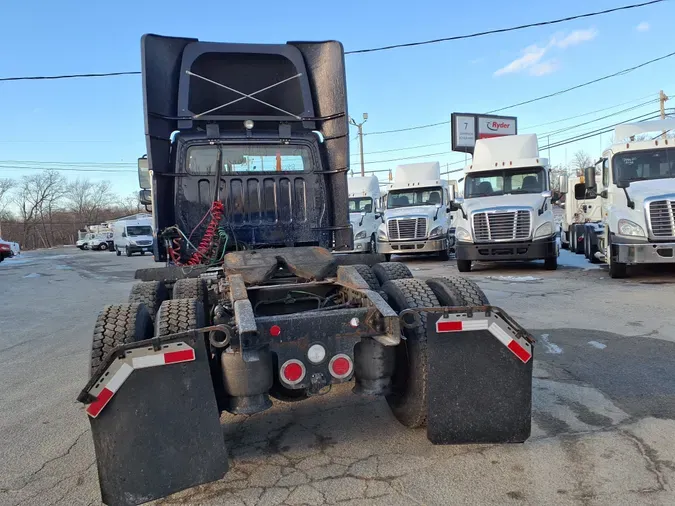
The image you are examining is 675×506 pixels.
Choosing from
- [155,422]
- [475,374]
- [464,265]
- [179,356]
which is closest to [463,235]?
[464,265]

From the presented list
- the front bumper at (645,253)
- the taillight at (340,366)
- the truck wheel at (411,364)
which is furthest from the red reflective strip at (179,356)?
the front bumper at (645,253)

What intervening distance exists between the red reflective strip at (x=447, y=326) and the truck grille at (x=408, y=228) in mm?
14327

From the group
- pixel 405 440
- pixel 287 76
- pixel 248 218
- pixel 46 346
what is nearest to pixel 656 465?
pixel 405 440

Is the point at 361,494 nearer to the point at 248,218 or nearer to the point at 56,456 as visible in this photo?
the point at 56,456

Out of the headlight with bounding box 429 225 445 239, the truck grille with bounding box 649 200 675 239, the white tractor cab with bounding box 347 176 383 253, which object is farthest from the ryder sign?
the truck grille with bounding box 649 200 675 239

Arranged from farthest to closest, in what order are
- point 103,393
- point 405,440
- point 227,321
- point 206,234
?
point 206,234, point 227,321, point 405,440, point 103,393

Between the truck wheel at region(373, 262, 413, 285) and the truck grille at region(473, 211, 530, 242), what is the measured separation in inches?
331

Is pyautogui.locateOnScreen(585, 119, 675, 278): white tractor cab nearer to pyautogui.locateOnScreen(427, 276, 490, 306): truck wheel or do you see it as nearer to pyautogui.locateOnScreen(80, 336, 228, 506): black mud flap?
pyautogui.locateOnScreen(427, 276, 490, 306): truck wheel

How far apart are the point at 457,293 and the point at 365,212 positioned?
16228 millimetres

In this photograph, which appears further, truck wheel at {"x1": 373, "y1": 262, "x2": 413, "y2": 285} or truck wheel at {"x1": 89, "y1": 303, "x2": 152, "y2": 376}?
truck wheel at {"x1": 373, "y1": 262, "x2": 413, "y2": 285}

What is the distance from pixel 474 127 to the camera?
3303cm

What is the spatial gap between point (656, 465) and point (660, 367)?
218 centimetres

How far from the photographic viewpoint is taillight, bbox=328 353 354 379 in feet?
9.99

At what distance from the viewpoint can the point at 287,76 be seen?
6.50m
